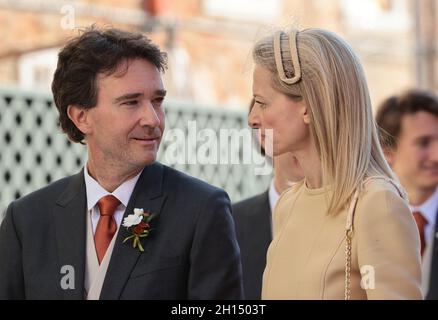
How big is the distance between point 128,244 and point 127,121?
47 cm

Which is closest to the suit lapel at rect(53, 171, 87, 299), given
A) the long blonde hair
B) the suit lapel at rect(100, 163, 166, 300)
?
the suit lapel at rect(100, 163, 166, 300)

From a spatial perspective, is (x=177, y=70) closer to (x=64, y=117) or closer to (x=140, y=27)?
(x=140, y=27)

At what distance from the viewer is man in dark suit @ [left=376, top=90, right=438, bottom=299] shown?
6.91 metres

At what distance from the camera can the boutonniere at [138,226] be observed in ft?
14.0

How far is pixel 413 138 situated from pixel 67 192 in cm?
320

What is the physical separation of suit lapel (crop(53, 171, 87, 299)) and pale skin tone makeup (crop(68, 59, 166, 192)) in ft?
0.34

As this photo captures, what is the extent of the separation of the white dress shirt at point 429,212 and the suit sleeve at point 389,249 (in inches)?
122

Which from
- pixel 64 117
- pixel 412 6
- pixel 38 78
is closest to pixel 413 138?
pixel 64 117

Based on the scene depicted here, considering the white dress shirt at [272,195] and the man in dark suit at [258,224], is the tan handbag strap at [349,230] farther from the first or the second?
the white dress shirt at [272,195]

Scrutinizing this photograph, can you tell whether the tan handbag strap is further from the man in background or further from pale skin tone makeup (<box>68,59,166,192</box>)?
the man in background

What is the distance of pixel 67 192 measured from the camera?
15.0ft

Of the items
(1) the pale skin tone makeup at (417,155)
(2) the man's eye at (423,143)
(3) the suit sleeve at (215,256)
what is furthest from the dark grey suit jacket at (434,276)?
(3) the suit sleeve at (215,256)

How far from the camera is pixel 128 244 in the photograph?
4309 mm

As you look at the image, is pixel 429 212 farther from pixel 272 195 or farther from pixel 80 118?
pixel 80 118
